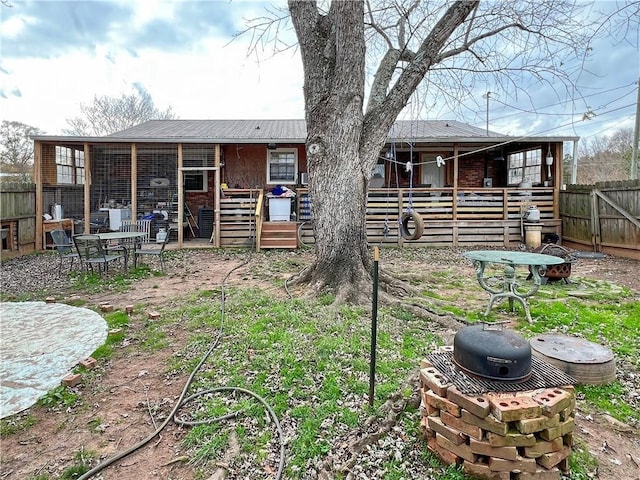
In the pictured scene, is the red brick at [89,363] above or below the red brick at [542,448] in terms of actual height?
below

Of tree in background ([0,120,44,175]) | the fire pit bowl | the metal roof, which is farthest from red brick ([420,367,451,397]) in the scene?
tree in background ([0,120,44,175])

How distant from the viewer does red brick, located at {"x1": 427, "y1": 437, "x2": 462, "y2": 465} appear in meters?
1.97

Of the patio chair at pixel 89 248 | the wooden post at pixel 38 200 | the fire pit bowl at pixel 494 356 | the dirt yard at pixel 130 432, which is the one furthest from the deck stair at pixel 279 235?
the fire pit bowl at pixel 494 356

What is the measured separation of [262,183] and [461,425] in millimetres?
10891

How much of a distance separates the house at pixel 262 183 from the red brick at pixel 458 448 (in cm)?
788

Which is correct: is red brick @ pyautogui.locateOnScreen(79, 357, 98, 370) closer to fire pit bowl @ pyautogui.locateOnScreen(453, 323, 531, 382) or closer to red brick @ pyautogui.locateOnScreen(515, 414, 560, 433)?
fire pit bowl @ pyautogui.locateOnScreen(453, 323, 531, 382)

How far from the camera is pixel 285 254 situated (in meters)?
9.33

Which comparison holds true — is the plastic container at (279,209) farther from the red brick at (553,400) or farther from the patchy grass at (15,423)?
the red brick at (553,400)

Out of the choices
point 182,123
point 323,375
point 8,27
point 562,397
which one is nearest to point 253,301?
point 323,375

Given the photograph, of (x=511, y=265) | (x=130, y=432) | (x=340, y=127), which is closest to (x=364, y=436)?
(x=130, y=432)

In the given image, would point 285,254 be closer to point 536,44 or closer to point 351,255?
point 351,255

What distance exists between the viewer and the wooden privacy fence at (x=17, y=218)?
8.59 m

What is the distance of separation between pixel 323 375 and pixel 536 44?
22.3 ft

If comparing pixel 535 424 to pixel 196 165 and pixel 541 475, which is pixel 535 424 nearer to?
pixel 541 475
